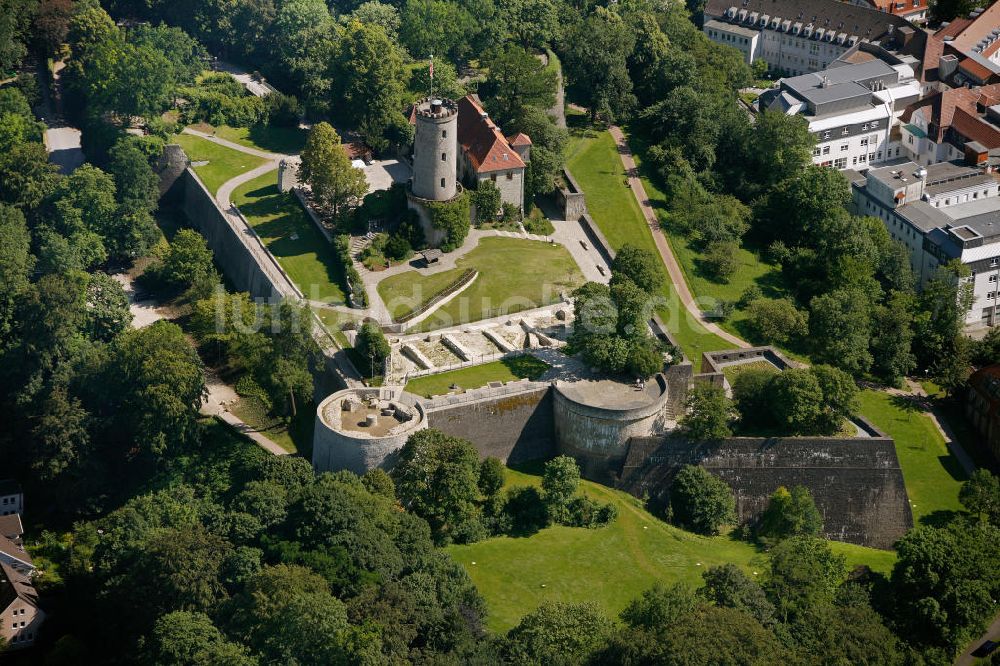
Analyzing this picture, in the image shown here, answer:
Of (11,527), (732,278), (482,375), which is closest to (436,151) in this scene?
(482,375)

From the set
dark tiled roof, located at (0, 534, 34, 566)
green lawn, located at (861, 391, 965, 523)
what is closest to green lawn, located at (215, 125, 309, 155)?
dark tiled roof, located at (0, 534, 34, 566)

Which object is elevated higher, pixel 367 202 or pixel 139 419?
pixel 367 202

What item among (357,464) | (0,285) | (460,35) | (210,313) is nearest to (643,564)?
(357,464)

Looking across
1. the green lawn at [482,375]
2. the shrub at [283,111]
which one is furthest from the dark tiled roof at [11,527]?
the shrub at [283,111]

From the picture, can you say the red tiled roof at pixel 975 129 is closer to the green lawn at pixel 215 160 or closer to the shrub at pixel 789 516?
the shrub at pixel 789 516

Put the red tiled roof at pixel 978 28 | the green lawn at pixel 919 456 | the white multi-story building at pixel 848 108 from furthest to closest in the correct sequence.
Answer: the red tiled roof at pixel 978 28, the white multi-story building at pixel 848 108, the green lawn at pixel 919 456

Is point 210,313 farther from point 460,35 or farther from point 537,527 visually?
point 460,35

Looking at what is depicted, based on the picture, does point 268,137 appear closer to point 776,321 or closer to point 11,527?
point 11,527
